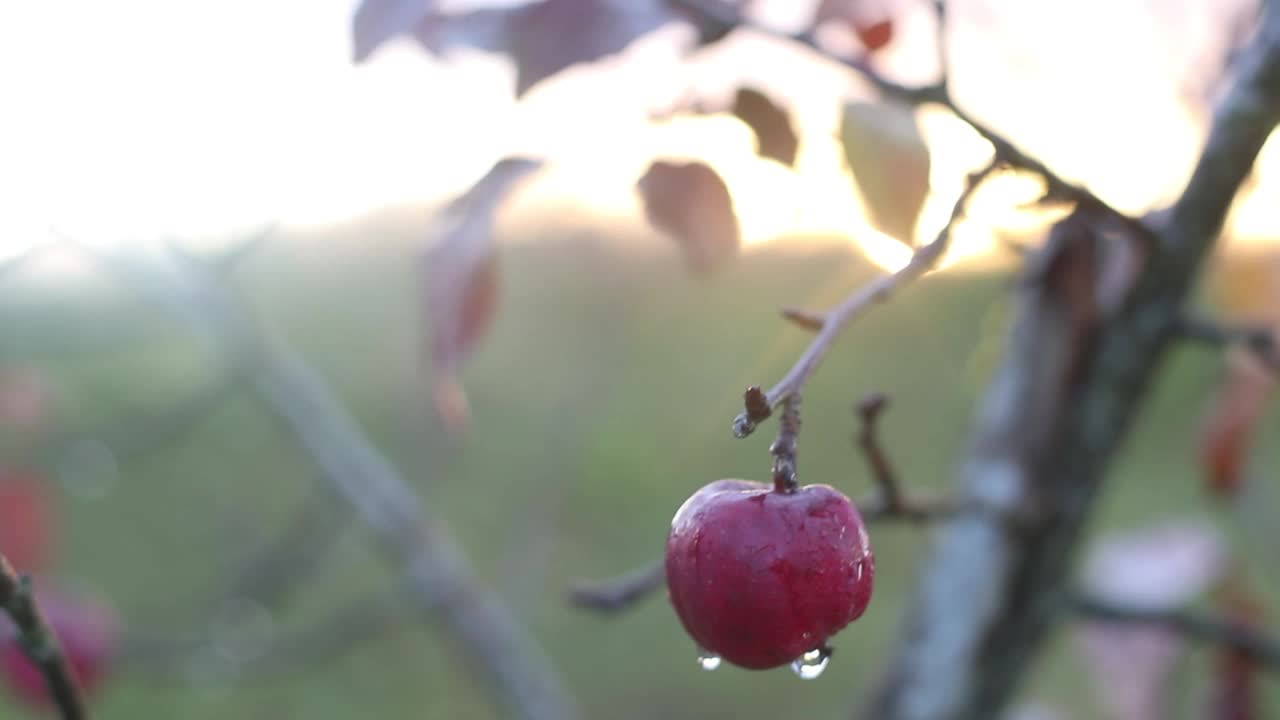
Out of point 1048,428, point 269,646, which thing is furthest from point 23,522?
point 1048,428

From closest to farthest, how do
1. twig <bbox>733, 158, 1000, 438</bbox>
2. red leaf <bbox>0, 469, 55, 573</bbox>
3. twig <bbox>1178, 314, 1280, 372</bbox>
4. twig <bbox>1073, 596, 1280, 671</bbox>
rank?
twig <bbox>733, 158, 1000, 438</bbox> < twig <bbox>1178, 314, 1280, 372</bbox> < twig <bbox>1073, 596, 1280, 671</bbox> < red leaf <bbox>0, 469, 55, 573</bbox>

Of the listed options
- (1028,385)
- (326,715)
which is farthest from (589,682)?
(1028,385)

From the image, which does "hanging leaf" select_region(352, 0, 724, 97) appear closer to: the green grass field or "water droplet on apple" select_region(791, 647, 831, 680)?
"water droplet on apple" select_region(791, 647, 831, 680)

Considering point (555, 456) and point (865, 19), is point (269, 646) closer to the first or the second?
point (555, 456)

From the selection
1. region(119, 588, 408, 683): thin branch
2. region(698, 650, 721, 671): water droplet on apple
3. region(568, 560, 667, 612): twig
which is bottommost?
region(119, 588, 408, 683): thin branch

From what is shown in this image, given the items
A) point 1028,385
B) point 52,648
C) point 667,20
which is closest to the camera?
point 52,648

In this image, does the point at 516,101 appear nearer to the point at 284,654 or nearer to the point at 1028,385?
the point at 1028,385

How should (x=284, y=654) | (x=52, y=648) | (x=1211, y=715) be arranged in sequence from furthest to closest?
(x=284, y=654)
(x=1211, y=715)
(x=52, y=648)

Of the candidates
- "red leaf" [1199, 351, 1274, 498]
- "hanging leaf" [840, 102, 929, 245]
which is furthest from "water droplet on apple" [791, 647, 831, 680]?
"red leaf" [1199, 351, 1274, 498]
